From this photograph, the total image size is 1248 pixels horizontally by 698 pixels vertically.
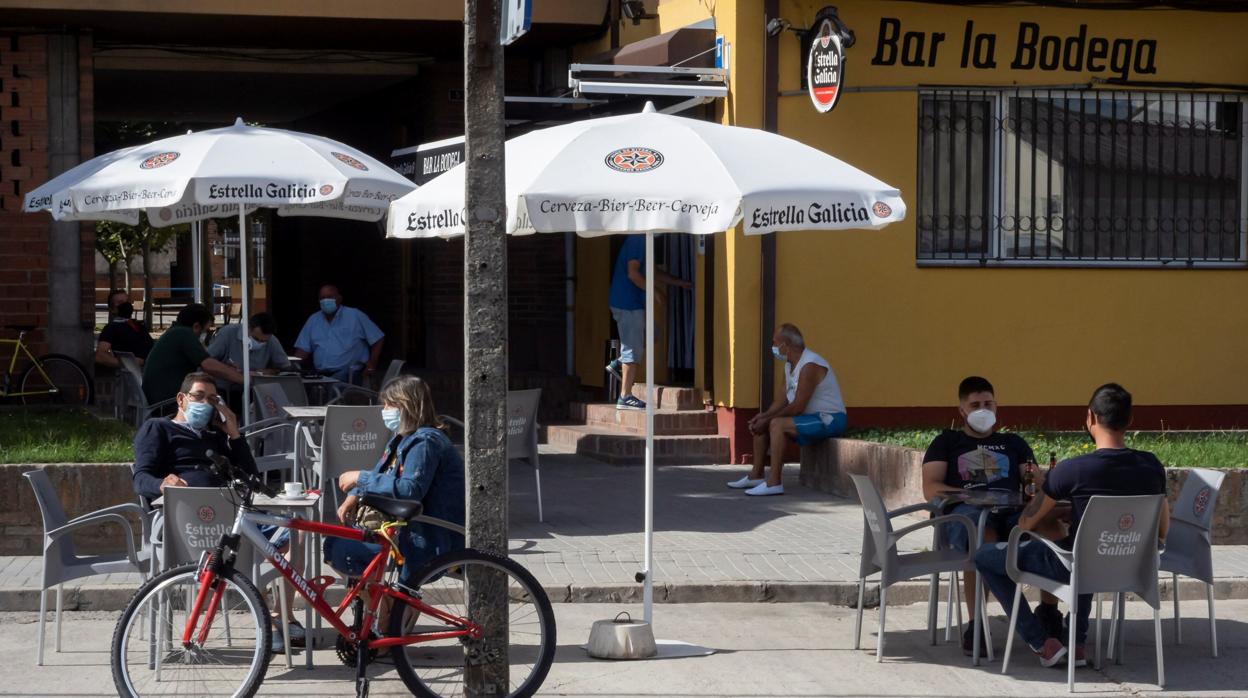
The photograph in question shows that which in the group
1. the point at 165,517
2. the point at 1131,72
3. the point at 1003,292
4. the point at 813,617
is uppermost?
the point at 1131,72

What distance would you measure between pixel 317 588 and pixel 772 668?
207cm

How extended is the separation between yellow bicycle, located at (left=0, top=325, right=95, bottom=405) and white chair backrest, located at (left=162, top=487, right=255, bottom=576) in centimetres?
965

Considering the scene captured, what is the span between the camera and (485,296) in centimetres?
634

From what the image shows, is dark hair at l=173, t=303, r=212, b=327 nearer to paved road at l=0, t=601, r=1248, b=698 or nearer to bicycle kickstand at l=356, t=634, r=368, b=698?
paved road at l=0, t=601, r=1248, b=698

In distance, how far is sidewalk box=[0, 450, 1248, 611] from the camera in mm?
8727

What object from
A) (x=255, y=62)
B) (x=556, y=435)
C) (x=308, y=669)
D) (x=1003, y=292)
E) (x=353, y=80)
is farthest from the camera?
(x=353, y=80)

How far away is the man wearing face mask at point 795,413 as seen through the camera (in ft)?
39.3

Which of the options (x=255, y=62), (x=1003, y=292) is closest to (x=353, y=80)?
(x=255, y=62)

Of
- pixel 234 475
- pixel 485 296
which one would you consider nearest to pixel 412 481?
pixel 234 475

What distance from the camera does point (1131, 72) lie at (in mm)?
14219

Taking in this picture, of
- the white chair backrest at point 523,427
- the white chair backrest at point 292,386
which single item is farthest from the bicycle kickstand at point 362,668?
the white chair backrest at point 292,386

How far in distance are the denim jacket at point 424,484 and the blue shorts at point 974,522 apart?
2.37m

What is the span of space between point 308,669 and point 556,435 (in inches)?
317

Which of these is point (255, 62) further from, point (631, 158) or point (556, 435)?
point (631, 158)
